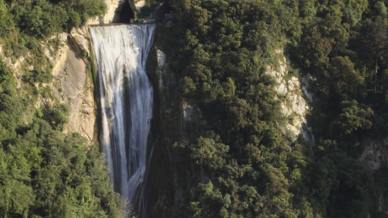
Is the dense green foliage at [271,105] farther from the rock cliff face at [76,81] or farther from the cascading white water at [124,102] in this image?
the rock cliff face at [76,81]

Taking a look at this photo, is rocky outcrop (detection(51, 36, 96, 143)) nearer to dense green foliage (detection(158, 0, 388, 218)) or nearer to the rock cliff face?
the rock cliff face

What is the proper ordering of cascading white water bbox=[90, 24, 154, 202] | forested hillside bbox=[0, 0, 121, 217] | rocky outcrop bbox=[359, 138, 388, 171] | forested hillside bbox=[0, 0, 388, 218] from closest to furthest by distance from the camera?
1. forested hillside bbox=[0, 0, 121, 217]
2. forested hillside bbox=[0, 0, 388, 218]
3. cascading white water bbox=[90, 24, 154, 202]
4. rocky outcrop bbox=[359, 138, 388, 171]

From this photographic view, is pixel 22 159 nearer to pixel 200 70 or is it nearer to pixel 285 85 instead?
pixel 200 70

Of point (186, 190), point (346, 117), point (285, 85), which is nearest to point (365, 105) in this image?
point (346, 117)

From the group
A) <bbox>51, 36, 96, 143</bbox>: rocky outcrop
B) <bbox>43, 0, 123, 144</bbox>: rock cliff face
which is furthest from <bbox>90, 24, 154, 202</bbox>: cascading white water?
<bbox>51, 36, 96, 143</bbox>: rocky outcrop

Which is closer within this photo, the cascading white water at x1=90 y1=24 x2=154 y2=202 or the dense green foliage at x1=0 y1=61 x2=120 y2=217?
the dense green foliage at x1=0 y1=61 x2=120 y2=217

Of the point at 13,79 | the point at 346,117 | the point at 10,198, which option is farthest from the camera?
the point at 346,117
